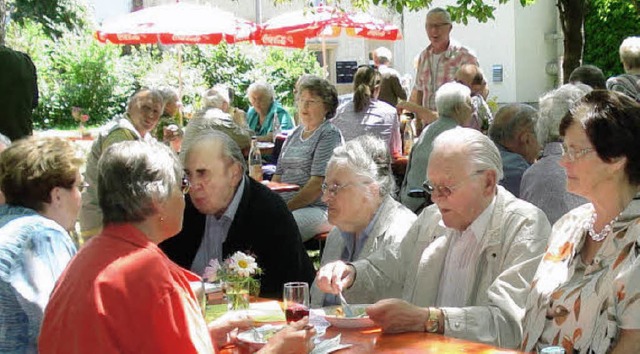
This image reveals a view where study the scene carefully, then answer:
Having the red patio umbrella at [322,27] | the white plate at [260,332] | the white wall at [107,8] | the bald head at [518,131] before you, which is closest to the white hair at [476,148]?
the white plate at [260,332]

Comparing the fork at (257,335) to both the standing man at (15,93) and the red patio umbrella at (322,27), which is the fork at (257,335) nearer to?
the standing man at (15,93)

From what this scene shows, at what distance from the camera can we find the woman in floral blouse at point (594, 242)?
2793 mm

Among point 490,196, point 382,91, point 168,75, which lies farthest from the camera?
point 168,75

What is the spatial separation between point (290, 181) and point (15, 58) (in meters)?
2.42

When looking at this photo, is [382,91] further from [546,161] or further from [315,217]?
[546,161]

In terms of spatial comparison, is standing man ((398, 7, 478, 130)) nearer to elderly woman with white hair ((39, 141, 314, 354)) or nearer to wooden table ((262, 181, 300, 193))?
wooden table ((262, 181, 300, 193))

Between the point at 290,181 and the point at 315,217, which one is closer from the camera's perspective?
the point at 315,217

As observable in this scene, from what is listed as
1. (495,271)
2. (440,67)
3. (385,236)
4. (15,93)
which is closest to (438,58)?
(440,67)

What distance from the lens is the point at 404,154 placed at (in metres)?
8.98

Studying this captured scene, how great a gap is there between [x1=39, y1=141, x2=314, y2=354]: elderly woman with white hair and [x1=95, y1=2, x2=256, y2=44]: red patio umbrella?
1055 centimetres

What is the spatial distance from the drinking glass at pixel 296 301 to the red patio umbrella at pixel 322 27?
959 cm

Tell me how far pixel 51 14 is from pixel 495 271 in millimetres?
31513

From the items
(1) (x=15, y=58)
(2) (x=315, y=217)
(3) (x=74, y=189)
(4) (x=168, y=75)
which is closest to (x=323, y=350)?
(3) (x=74, y=189)

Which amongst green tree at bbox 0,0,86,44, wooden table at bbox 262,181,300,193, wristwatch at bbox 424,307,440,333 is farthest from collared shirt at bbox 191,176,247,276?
green tree at bbox 0,0,86,44
